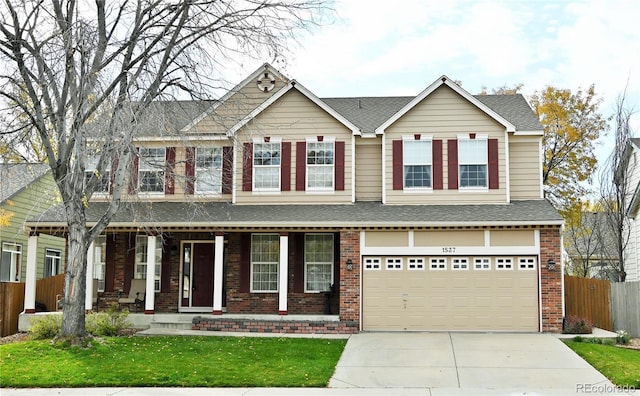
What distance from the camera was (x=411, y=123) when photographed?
21.4 metres

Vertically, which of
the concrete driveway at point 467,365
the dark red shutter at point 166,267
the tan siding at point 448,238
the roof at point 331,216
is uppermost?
the roof at point 331,216

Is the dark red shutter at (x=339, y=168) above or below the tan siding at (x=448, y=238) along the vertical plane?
above

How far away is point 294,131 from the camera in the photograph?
71.7ft

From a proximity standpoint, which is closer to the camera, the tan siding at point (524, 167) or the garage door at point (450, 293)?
the garage door at point (450, 293)

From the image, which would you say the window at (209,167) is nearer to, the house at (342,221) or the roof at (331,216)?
the house at (342,221)

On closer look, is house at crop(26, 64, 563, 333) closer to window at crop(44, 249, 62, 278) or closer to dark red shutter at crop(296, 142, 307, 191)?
dark red shutter at crop(296, 142, 307, 191)

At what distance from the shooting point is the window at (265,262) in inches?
854

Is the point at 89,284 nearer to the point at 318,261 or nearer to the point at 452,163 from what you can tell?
the point at 318,261

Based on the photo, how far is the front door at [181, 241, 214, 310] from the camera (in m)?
22.3

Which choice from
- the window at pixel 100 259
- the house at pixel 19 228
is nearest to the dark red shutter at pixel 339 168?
the window at pixel 100 259

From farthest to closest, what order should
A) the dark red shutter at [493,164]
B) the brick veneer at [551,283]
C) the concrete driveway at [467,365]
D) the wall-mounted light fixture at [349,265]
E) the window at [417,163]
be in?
1. the window at [417,163]
2. the dark red shutter at [493,164]
3. the wall-mounted light fixture at [349,265]
4. the brick veneer at [551,283]
5. the concrete driveway at [467,365]

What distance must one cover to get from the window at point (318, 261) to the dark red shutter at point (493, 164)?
5047mm

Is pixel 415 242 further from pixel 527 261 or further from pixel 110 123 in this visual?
pixel 110 123

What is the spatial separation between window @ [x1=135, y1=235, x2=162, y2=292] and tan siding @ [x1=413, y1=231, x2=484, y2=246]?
819cm
